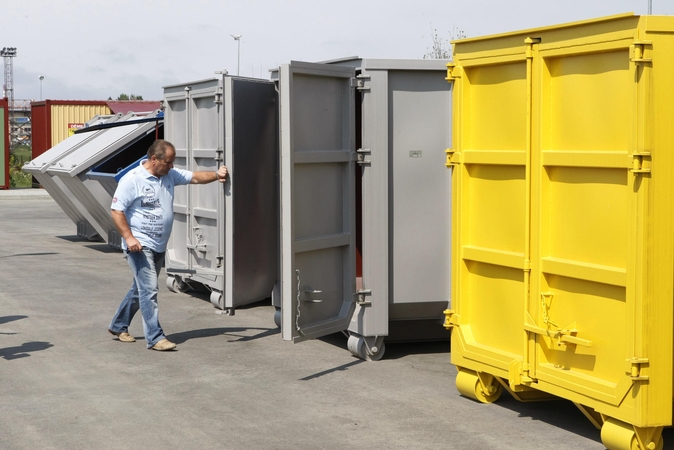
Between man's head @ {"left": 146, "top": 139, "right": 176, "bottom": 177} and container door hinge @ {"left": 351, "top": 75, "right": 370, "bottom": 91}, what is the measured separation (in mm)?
1817

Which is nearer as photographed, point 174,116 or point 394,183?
point 394,183

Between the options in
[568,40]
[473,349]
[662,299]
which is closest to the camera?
[662,299]

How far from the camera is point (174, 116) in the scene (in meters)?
11.0

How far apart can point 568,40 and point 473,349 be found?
2140mm

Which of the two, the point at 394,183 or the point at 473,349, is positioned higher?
the point at 394,183

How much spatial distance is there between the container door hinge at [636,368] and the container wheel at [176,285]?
7.18m

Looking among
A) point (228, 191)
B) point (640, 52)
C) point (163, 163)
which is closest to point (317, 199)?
point (228, 191)

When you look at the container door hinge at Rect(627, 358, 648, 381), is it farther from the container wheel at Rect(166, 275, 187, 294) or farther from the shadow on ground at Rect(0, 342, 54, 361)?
the container wheel at Rect(166, 275, 187, 294)

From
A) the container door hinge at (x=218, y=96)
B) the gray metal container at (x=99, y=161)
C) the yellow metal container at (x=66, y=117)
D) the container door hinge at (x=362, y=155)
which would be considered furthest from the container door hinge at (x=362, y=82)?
the yellow metal container at (x=66, y=117)

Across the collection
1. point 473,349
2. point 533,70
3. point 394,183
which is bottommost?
point 473,349

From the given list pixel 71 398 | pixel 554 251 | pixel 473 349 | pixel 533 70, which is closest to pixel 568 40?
pixel 533 70

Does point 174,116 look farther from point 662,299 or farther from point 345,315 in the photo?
point 662,299

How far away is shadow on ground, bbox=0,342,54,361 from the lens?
7.94 meters

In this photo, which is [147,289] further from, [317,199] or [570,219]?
[570,219]
